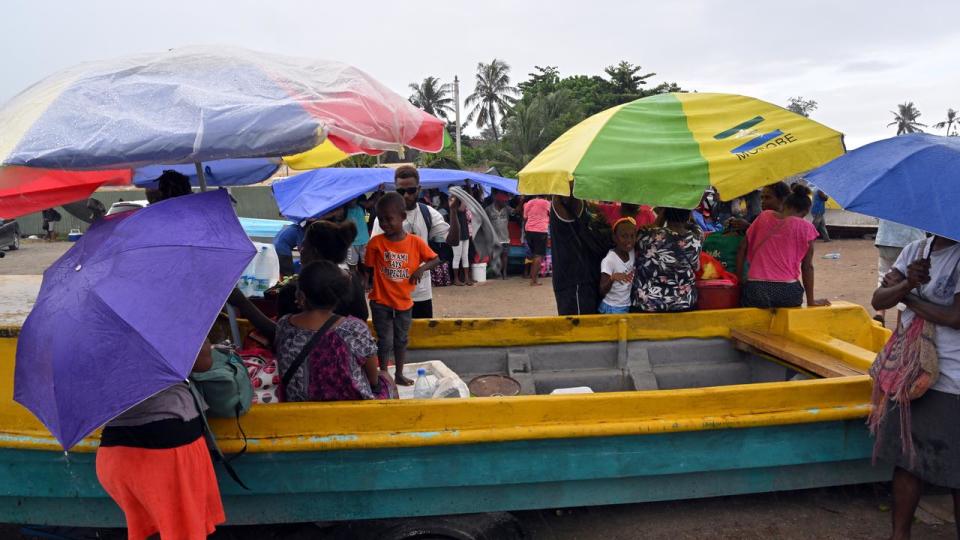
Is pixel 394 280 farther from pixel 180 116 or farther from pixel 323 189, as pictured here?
pixel 323 189

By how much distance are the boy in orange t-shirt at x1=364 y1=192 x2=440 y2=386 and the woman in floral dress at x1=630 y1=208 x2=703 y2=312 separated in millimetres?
1511

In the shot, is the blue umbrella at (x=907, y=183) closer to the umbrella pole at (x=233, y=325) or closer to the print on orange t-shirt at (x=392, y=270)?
the print on orange t-shirt at (x=392, y=270)

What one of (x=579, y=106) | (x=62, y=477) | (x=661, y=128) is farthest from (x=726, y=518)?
(x=579, y=106)

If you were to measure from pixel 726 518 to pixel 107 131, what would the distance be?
337cm

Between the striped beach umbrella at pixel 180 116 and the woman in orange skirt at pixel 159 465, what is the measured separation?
767mm

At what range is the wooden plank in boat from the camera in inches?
132

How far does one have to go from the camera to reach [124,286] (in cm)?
181

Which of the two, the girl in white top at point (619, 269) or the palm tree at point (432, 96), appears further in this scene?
the palm tree at point (432, 96)

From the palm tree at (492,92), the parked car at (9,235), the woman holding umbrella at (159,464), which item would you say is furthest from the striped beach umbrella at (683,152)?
the palm tree at (492,92)

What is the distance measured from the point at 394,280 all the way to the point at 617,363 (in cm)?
170

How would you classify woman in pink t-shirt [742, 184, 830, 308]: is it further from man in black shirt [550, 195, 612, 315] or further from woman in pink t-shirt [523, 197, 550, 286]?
woman in pink t-shirt [523, 197, 550, 286]

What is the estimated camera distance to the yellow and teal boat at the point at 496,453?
8.50 ft

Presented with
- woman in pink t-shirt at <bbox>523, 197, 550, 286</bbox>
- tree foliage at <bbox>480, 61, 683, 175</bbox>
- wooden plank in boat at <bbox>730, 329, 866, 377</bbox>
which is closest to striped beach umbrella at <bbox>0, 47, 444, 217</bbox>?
wooden plank in boat at <bbox>730, 329, 866, 377</bbox>

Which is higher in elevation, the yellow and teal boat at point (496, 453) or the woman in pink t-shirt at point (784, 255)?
the woman in pink t-shirt at point (784, 255)
